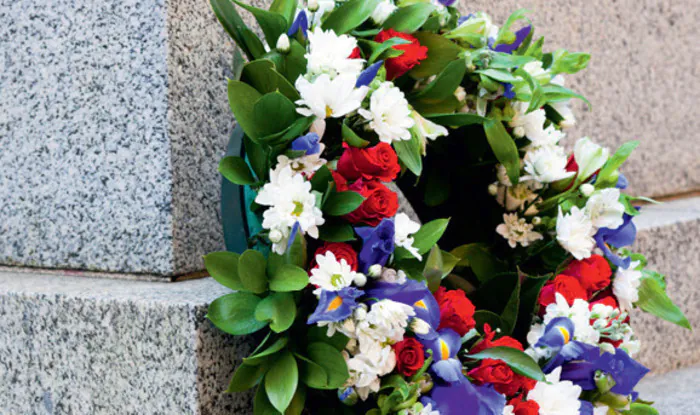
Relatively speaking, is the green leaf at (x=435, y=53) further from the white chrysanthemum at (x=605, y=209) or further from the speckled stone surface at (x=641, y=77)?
the speckled stone surface at (x=641, y=77)

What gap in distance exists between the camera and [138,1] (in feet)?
3.72

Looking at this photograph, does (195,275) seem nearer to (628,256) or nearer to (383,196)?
(383,196)

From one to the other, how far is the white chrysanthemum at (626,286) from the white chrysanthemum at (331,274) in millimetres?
555

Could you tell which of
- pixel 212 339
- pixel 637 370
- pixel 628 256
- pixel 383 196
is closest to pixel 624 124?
pixel 628 256

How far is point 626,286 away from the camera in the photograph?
1171mm

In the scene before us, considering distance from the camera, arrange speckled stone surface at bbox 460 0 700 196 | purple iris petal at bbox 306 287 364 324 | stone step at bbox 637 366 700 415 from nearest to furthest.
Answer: purple iris petal at bbox 306 287 364 324 < stone step at bbox 637 366 700 415 < speckled stone surface at bbox 460 0 700 196

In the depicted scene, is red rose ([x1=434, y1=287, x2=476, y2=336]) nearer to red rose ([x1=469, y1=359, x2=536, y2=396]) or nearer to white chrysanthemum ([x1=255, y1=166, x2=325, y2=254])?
red rose ([x1=469, y1=359, x2=536, y2=396])

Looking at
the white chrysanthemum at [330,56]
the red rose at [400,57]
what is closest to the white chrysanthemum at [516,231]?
the red rose at [400,57]

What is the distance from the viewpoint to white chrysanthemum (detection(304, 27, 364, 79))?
901 millimetres

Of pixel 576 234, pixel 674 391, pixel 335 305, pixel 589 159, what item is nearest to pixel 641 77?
pixel 674 391

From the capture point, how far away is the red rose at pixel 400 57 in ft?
3.36

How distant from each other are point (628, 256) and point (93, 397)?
0.89m


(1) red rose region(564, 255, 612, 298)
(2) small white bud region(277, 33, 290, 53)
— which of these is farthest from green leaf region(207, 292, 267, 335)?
(1) red rose region(564, 255, 612, 298)

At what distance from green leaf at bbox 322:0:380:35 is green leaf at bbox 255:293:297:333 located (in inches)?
15.1
